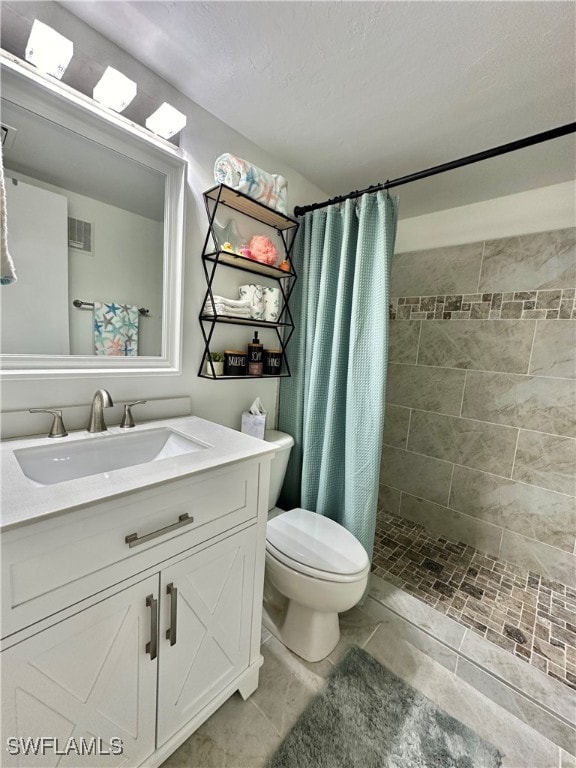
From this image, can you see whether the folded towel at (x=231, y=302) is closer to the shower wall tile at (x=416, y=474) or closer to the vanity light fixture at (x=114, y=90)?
the vanity light fixture at (x=114, y=90)

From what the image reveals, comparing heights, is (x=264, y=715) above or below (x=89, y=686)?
below

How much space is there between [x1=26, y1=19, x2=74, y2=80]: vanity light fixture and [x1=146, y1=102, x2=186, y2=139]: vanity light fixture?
9.9 inches

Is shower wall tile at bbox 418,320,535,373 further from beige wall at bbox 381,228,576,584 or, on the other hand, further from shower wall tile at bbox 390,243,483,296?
shower wall tile at bbox 390,243,483,296

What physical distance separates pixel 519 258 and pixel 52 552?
2.37m

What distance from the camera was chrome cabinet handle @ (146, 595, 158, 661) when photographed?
2.43 feet

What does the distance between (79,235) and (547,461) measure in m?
2.44

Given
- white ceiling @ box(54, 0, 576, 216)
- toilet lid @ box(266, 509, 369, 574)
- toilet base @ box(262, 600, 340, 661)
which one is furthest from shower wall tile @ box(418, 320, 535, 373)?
toilet base @ box(262, 600, 340, 661)

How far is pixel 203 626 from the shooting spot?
0.88 meters

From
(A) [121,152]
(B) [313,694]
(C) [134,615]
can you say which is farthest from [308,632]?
(A) [121,152]

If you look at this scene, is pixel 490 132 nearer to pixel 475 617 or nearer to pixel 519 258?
pixel 519 258

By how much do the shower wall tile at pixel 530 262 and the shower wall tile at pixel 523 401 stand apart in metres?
0.52

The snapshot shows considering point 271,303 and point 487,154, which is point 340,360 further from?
point 487,154

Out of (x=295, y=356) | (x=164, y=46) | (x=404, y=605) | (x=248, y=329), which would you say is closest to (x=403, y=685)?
(x=404, y=605)

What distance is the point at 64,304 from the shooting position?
999 mm
